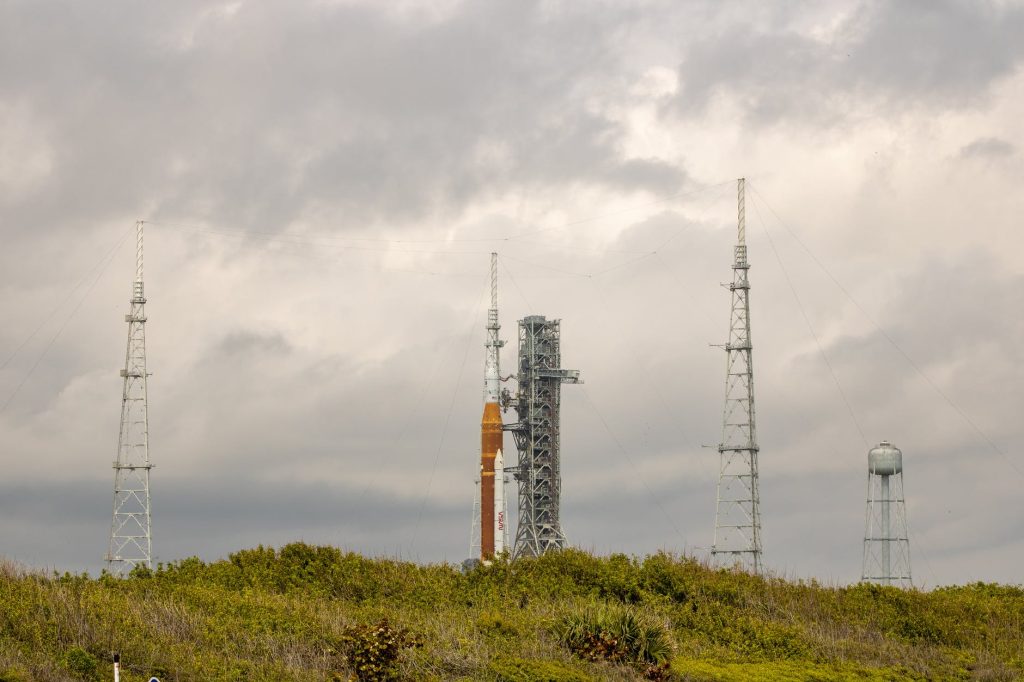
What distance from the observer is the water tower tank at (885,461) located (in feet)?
272

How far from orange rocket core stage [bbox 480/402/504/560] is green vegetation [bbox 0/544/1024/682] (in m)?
66.1

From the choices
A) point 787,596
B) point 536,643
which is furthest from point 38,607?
point 787,596

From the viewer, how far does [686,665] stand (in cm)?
2928

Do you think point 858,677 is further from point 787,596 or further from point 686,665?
point 787,596

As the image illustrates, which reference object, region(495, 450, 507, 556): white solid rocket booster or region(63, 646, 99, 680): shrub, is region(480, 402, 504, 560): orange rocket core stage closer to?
region(495, 450, 507, 556): white solid rocket booster

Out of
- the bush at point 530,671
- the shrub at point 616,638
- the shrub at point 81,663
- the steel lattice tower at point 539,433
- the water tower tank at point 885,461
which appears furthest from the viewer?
the steel lattice tower at point 539,433

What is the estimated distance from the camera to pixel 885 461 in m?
82.9

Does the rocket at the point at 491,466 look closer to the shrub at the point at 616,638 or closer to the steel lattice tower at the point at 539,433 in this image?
the steel lattice tower at the point at 539,433

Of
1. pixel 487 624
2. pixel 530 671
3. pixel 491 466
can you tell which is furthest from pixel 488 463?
pixel 530 671

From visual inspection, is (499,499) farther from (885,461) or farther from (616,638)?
(616,638)

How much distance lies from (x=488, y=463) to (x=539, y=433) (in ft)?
16.1

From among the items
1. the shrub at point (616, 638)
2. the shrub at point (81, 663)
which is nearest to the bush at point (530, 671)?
the shrub at point (616, 638)

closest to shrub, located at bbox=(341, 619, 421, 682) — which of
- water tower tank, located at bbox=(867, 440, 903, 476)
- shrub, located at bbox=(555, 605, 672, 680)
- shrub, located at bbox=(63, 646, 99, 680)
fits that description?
shrub, located at bbox=(555, 605, 672, 680)

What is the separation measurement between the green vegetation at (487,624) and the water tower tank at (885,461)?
1538 inches
